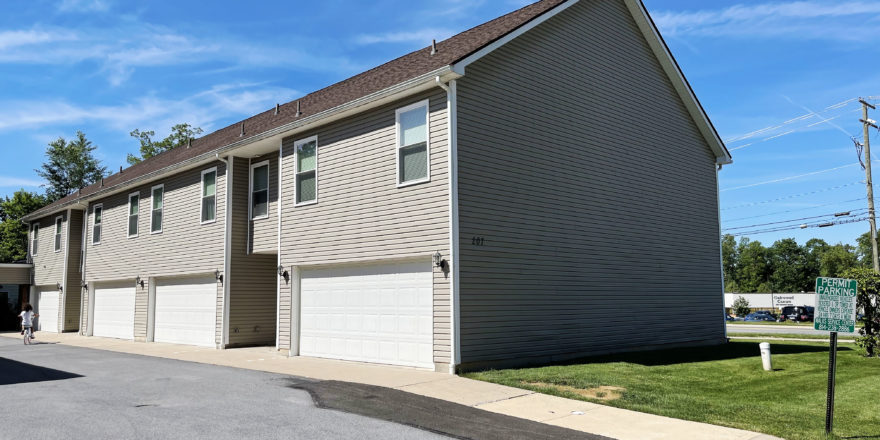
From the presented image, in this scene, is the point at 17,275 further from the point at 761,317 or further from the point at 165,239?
the point at 761,317

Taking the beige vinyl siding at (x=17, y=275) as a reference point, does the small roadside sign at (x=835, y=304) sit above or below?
below

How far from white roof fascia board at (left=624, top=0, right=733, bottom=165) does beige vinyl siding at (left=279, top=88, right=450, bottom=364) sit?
8.36 metres

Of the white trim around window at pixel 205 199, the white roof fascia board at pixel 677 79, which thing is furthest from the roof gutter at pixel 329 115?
the white roof fascia board at pixel 677 79

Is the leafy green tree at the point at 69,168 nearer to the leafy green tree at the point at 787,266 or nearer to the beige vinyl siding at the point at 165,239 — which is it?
the beige vinyl siding at the point at 165,239

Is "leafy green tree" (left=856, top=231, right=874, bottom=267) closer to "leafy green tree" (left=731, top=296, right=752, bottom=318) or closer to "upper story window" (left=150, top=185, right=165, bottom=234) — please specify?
"leafy green tree" (left=731, top=296, right=752, bottom=318)

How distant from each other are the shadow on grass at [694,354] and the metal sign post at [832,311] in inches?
240

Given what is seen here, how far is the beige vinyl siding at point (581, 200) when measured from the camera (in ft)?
42.5

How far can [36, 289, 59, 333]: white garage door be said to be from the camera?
3003 cm

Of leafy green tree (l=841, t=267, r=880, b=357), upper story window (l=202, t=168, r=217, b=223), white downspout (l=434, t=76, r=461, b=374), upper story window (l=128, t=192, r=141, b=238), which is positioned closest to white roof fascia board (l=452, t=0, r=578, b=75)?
white downspout (l=434, t=76, r=461, b=374)

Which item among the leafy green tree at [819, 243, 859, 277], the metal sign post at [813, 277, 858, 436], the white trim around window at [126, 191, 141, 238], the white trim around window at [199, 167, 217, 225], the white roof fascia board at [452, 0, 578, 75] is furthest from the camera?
the leafy green tree at [819, 243, 859, 277]

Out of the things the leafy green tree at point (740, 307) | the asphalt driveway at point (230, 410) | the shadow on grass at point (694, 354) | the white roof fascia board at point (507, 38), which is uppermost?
the white roof fascia board at point (507, 38)

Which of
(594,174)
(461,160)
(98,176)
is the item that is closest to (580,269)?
(594,174)

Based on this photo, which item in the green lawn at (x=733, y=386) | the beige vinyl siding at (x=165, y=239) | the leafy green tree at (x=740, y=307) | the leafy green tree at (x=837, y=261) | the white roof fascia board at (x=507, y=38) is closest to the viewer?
the green lawn at (x=733, y=386)

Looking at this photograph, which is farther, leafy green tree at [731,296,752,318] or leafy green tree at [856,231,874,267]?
leafy green tree at [856,231,874,267]
